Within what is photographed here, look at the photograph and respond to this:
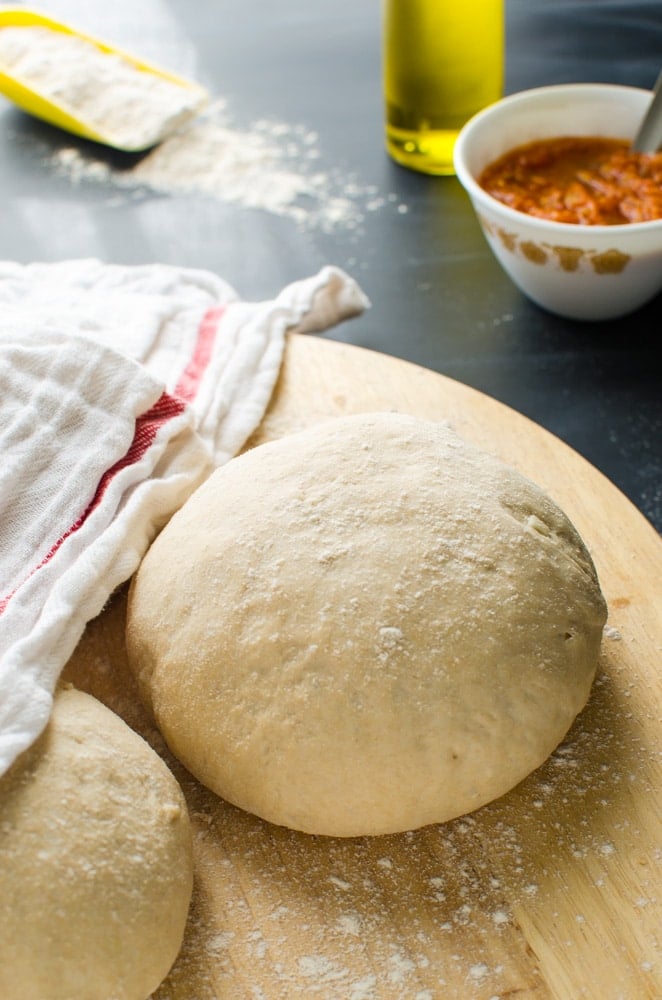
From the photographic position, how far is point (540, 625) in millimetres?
905

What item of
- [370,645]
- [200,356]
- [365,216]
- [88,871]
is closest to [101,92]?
[365,216]

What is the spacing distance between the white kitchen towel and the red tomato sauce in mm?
338

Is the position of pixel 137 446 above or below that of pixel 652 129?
below

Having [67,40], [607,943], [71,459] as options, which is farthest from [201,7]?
[607,943]

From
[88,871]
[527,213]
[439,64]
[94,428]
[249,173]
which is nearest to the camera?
[88,871]

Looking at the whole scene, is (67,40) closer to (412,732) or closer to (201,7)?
(201,7)

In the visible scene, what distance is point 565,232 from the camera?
4.51 feet

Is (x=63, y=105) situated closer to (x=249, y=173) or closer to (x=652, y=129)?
(x=249, y=173)

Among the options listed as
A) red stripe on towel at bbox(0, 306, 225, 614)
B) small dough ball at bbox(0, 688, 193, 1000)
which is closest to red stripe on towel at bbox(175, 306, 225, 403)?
red stripe on towel at bbox(0, 306, 225, 614)

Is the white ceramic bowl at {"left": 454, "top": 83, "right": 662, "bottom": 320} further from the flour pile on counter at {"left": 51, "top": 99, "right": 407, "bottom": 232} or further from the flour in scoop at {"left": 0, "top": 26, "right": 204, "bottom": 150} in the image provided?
the flour in scoop at {"left": 0, "top": 26, "right": 204, "bottom": 150}

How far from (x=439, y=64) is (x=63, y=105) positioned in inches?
28.7

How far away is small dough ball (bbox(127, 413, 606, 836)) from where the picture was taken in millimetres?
868

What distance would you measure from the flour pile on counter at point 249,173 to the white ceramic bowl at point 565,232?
0.32m

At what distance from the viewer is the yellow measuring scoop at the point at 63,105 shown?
1967 millimetres
